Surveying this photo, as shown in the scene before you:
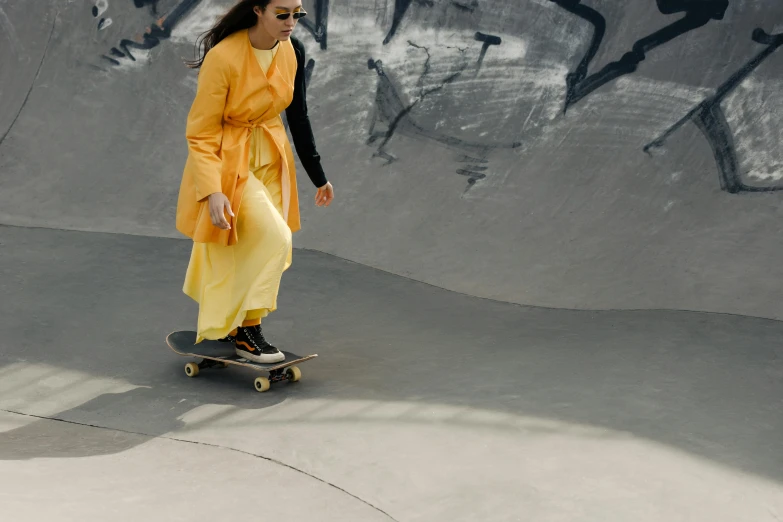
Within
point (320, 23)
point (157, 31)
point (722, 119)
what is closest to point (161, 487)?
point (722, 119)

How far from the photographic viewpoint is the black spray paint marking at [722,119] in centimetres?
608

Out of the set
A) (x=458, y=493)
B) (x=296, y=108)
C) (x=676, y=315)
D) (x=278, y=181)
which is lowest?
(x=458, y=493)

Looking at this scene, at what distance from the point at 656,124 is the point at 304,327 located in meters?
2.68

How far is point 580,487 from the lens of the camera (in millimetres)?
3520

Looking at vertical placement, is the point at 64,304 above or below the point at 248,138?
below

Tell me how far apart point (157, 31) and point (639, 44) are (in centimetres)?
388

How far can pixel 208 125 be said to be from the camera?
4371mm

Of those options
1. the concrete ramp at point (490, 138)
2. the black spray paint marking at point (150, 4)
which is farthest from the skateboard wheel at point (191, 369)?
the black spray paint marking at point (150, 4)

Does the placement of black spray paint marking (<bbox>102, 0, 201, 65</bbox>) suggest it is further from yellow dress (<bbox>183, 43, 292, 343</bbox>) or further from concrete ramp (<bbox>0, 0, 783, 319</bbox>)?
yellow dress (<bbox>183, 43, 292, 343</bbox>)

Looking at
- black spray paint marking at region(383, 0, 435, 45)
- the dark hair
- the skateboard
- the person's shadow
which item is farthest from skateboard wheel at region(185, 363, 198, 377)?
black spray paint marking at region(383, 0, 435, 45)

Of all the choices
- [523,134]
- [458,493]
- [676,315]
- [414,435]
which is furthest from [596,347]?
[523,134]

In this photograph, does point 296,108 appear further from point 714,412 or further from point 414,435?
→ point 714,412

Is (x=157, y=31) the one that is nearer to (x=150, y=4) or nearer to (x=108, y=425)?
(x=150, y=4)

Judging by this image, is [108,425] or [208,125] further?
[208,125]
